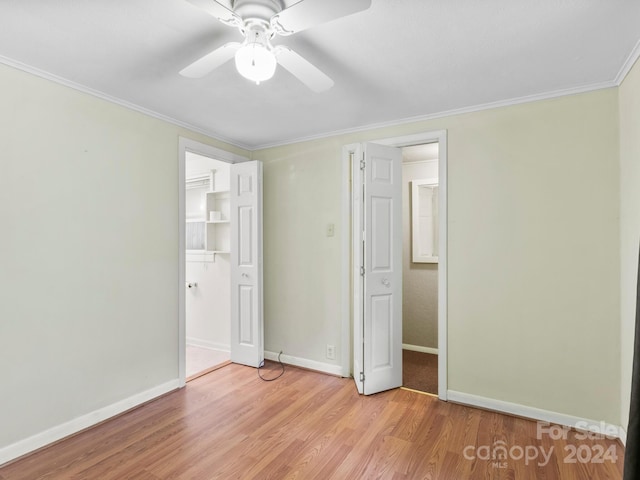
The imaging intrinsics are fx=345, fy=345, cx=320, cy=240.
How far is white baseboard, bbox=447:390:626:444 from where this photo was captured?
2.28 meters

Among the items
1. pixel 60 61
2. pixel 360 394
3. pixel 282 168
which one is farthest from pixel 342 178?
pixel 60 61

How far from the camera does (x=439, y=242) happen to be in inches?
112

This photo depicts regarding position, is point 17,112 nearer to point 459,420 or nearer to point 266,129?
point 266,129

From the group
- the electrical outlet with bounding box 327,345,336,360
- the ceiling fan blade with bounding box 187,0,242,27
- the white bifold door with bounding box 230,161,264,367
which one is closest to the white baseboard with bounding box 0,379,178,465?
the white bifold door with bounding box 230,161,264,367

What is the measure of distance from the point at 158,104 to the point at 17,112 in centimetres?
86

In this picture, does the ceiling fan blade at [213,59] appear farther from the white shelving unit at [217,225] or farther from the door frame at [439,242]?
the white shelving unit at [217,225]

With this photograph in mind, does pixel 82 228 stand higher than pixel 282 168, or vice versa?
pixel 282 168

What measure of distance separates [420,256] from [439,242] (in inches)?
56.4

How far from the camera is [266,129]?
324 cm

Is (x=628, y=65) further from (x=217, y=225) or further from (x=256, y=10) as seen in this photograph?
(x=217, y=225)

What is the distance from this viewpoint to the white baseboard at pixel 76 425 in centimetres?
202

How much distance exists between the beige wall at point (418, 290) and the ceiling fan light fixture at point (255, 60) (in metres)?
3.17

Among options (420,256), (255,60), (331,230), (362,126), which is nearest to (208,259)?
(331,230)

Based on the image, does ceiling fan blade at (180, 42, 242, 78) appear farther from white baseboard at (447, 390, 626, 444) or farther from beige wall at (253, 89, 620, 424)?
white baseboard at (447, 390, 626, 444)
